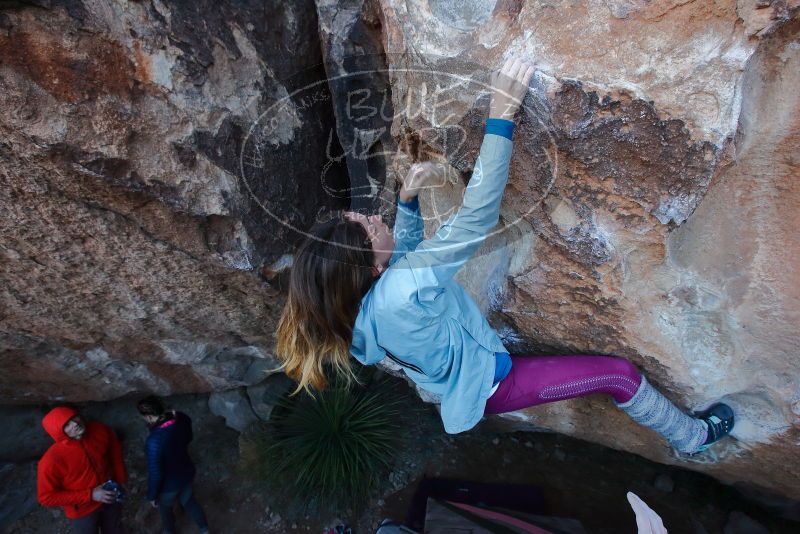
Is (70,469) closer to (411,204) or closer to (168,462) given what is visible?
(168,462)

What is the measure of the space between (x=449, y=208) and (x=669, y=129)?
0.66 meters

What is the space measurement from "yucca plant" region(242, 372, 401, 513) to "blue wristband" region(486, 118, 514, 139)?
2061 millimetres

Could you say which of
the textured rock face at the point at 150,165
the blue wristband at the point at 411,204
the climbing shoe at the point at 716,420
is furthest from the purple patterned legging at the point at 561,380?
the textured rock face at the point at 150,165

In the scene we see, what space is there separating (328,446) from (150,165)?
193 cm

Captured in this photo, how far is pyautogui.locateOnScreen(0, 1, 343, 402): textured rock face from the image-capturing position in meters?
1.24

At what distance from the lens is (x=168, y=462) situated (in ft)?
8.16

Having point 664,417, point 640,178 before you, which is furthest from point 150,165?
point 664,417

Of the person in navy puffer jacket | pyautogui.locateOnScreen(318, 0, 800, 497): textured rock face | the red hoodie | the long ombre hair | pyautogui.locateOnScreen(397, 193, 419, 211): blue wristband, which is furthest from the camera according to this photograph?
the person in navy puffer jacket

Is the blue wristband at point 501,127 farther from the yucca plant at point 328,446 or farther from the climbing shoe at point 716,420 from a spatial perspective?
the yucca plant at point 328,446

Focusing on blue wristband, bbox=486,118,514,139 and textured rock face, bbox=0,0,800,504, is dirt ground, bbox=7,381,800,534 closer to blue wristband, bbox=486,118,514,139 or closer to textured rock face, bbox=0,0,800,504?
textured rock face, bbox=0,0,800,504

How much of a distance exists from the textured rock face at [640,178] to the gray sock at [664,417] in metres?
0.05

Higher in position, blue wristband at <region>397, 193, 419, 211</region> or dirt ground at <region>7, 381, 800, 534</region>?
blue wristband at <region>397, 193, 419, 211</region>

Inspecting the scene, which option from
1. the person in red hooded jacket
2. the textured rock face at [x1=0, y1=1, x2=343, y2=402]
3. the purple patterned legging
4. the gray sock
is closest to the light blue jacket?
the purple patterned legging
